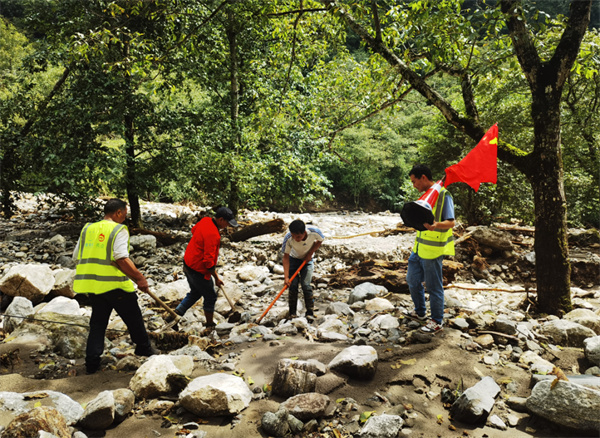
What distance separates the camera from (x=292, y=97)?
9.95 metres

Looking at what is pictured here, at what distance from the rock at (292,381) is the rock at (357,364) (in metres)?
0.29


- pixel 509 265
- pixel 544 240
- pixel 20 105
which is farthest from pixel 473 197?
pixel 20 105

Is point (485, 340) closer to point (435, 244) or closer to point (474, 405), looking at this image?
point (435, 244)

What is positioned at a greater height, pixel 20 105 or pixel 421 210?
pixel 20 105

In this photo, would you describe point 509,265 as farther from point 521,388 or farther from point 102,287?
point 102,287

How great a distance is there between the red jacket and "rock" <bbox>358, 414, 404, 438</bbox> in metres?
2.90

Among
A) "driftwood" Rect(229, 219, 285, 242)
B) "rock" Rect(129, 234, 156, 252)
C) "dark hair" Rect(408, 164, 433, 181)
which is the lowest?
"rock" Rect(129, 234, 156, 252)

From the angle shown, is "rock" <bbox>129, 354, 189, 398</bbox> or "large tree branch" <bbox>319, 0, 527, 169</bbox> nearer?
"rock" <bbox>129, 354, 189, 398</bbox>

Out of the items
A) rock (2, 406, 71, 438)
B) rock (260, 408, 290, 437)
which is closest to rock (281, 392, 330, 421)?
rock (260, 408, 290, 437)

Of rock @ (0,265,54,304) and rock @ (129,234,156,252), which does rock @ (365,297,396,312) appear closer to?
rock @ (0,265,54,304)

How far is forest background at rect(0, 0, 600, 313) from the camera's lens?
4.63 metres

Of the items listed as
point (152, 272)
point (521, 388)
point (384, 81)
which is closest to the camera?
point (521, 388)

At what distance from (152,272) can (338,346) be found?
5.27 metres

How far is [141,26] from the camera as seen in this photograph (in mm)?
9094
